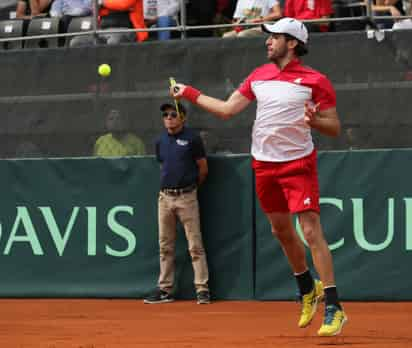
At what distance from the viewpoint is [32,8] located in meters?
14.1

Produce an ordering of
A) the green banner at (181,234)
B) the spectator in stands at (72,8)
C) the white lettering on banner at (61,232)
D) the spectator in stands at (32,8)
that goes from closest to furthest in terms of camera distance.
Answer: the green banner at (181,234) → the white lettering on banner at (61,232) → the spectator in stands at (72,8) → the spectator in stands at (32,8)

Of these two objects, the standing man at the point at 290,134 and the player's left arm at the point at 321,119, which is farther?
the standing man at the point at 290,134

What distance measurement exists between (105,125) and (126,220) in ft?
3.74

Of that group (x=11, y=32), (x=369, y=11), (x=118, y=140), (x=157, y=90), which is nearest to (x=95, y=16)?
(x=157, y=90)

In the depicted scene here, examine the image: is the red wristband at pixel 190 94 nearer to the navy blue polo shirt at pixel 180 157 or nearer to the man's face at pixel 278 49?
the man's face at pixel 278 49

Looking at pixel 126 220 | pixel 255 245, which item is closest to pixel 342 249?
pixel 255 245

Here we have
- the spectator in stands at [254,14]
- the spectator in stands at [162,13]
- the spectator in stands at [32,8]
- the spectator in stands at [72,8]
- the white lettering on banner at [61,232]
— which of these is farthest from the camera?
the spectator in stands at [32,8]

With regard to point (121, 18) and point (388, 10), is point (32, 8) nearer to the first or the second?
point (121, 18)

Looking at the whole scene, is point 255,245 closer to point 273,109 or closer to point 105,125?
point 105,125

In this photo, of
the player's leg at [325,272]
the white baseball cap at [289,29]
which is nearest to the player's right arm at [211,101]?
the white baseball cap at [289,29]

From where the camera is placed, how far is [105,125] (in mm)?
12602

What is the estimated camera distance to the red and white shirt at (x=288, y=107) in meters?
7.93

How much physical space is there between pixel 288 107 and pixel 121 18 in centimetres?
562

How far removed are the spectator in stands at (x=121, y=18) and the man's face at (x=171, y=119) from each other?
1804 mm
